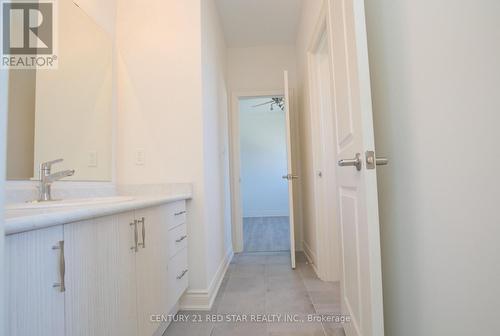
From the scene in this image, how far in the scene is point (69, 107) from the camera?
151cm

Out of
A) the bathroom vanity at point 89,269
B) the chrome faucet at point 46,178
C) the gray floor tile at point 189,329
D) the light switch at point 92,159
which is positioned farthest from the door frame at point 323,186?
the chrome faucet at point 46,178

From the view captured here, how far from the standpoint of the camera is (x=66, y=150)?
1.47 m

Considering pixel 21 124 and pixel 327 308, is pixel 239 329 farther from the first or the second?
pixel 21 124

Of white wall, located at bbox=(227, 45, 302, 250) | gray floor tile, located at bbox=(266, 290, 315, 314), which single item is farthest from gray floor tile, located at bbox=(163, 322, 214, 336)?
white wall, located at bbox=(227, 45, 302, 250)

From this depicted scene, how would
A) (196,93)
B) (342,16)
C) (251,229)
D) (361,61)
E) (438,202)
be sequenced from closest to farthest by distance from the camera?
(438,202) < (361,61) < (342,16) < (196,93) < (251,229)

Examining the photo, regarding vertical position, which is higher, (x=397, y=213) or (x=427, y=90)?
(x=427, y=90)

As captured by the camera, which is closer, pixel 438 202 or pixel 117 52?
pixel 438 202

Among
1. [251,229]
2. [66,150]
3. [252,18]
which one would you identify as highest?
[252,18]

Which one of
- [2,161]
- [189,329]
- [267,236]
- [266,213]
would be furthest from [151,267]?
[266,213]

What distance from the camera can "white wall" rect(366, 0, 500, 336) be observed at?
65 cm

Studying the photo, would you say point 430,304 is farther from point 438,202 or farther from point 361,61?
point 361,61

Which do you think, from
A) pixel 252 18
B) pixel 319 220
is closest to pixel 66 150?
pixel 319 220

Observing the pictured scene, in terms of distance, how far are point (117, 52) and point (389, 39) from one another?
1812mm

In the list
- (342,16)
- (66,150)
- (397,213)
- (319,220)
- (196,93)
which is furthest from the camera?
(319,220)
